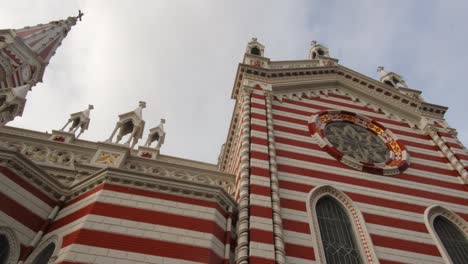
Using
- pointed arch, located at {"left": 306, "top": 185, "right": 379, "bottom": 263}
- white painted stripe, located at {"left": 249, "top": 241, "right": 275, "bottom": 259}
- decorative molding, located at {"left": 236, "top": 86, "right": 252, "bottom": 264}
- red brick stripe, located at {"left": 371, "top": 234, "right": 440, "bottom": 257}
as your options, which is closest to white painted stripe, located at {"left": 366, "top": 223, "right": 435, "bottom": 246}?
red brick stripe, located at {"left": 371, "top": 234, "right": 440, "bottom": 257}

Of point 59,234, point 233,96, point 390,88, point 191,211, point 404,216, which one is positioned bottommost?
point 59,234

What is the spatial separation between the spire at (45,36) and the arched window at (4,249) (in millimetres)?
30045

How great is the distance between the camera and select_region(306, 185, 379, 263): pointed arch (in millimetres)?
10500

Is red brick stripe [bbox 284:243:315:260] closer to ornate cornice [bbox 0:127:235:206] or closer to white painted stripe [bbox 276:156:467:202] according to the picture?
ornate cornice [bbox 0:127:235:206]

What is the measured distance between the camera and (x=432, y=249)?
1125 cm

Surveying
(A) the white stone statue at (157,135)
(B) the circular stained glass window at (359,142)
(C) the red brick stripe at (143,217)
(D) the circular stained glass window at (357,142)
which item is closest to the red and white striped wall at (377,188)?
(B) the circular stained glass window at (359,142)

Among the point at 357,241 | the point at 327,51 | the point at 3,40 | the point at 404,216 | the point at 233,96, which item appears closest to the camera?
the point at 357,241

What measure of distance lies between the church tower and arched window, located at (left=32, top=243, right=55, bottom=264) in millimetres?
4543

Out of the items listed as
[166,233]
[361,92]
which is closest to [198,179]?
[166,233]

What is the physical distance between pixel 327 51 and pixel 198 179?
46.1 feet

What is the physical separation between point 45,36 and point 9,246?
35191 mm

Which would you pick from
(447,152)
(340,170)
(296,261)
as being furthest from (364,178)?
(447,152)

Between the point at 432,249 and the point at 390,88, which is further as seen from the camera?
the point at 390,88

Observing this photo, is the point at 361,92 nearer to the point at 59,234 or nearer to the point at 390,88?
the point at 390,88
